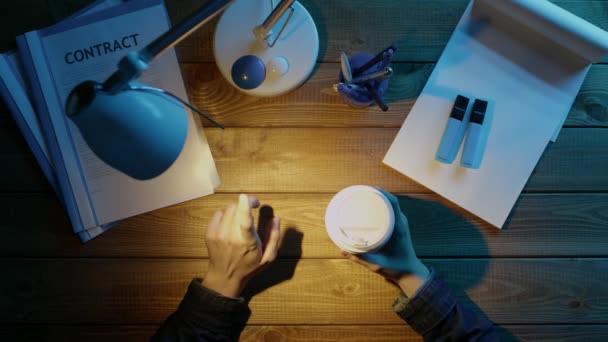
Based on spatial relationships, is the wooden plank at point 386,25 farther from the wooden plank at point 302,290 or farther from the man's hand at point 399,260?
the wooden plank at point 302,290

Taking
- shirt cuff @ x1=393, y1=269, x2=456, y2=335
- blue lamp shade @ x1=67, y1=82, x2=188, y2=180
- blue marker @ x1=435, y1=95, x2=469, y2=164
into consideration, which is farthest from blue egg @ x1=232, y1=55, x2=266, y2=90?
shirt cuff @ x1=393, y1=269, x2=456, y2=335

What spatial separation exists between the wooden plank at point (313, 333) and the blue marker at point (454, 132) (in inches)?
13.8

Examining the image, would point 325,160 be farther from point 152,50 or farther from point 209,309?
point 152,50

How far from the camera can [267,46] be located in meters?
0.72

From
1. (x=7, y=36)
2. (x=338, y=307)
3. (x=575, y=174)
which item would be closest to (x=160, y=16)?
(x=7, y=36)

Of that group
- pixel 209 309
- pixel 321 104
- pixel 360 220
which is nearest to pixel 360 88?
pixel 321 104

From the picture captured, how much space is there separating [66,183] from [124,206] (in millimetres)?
114

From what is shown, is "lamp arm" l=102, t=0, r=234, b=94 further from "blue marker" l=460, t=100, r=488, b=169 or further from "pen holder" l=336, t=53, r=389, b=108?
"blue marker" l=460, t=100, r=488, b=169

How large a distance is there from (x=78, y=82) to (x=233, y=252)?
0.43 m

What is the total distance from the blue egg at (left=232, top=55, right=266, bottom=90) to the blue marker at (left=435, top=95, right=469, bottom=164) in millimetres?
358

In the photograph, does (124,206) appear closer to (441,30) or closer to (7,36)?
(7,36)

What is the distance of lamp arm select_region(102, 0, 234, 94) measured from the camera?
397 millimetres

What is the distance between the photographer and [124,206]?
81cm

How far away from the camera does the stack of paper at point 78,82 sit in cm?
78
